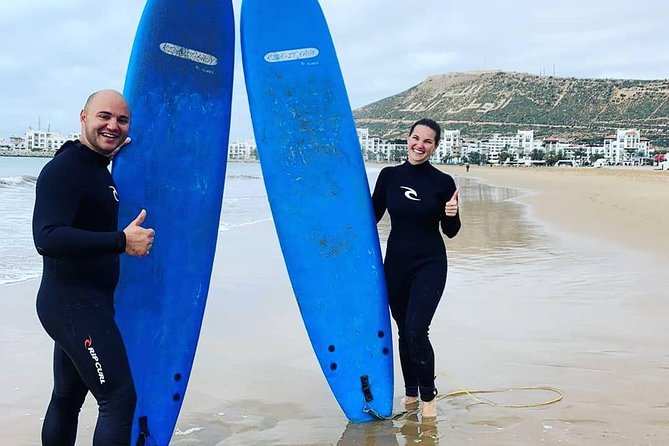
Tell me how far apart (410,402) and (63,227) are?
6.85 ft

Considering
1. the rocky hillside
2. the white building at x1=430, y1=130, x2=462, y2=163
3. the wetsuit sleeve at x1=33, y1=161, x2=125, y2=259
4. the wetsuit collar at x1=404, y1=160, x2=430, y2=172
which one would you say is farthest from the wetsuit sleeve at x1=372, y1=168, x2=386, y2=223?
the rocky hillside

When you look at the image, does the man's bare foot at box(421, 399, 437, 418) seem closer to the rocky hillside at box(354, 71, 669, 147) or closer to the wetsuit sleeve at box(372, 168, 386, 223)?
the wetsuit sleeve at box(372, 168, 386, 223)

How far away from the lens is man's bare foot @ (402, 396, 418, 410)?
352cm

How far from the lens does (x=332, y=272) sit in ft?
11.7

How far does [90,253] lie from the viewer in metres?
2.08

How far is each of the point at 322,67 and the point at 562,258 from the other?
5.62m

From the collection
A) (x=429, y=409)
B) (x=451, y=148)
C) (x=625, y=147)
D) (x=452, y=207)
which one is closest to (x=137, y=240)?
(x=452, y=207)

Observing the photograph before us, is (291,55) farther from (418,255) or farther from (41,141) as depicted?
(41,141)

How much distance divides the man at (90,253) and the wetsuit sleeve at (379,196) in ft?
4.89

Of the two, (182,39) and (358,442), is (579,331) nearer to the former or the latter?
(358,442)

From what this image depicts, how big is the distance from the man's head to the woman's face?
149 centimetres

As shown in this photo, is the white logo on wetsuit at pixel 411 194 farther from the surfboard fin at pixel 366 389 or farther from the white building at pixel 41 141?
the white building at pixel 41 141

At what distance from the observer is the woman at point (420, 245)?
324 cm

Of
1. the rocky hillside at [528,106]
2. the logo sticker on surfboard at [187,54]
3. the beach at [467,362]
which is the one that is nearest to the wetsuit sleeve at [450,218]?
the beach at [467,362]
